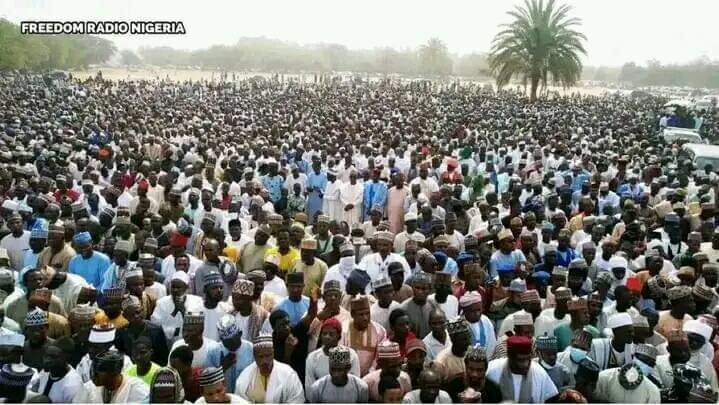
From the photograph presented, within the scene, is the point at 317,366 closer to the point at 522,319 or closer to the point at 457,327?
the point at 457,327

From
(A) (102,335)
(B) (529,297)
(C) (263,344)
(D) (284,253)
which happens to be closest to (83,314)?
(A) (102,335)

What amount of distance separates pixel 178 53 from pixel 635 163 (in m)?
103

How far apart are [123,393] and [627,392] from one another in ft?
9.27

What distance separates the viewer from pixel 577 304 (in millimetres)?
4855

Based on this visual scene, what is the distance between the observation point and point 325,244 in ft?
23.5

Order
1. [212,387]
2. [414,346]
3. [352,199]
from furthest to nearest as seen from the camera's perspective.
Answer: [352,199] → [414,346] → [212,387]

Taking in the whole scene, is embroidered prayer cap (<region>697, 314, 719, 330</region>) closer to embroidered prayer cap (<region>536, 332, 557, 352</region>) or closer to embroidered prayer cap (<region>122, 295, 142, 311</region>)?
embroidered prayer cap (<region>536, 332, 557, 352</region>)

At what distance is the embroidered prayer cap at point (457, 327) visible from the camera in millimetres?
4211

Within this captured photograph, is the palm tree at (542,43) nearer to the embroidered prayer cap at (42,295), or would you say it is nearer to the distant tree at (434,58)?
the embroidered prayer cap at (42,295)

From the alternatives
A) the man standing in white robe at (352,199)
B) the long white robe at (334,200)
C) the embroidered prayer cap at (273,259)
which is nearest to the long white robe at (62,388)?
the embroidered prayer cap at (273,259)

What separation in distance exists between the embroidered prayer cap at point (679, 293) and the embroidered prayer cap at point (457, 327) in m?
1.93

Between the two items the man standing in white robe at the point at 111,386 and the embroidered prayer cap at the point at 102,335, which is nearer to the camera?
the man standing in white robe at the point at 111,386

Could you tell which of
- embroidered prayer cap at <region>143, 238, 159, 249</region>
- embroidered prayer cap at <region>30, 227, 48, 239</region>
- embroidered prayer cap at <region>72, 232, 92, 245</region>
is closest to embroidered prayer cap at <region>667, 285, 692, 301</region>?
embroidered prayer cap at <region>143, 238, 159, 249</region>

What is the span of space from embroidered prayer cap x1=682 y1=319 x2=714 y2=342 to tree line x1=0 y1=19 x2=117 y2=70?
3947 cm
